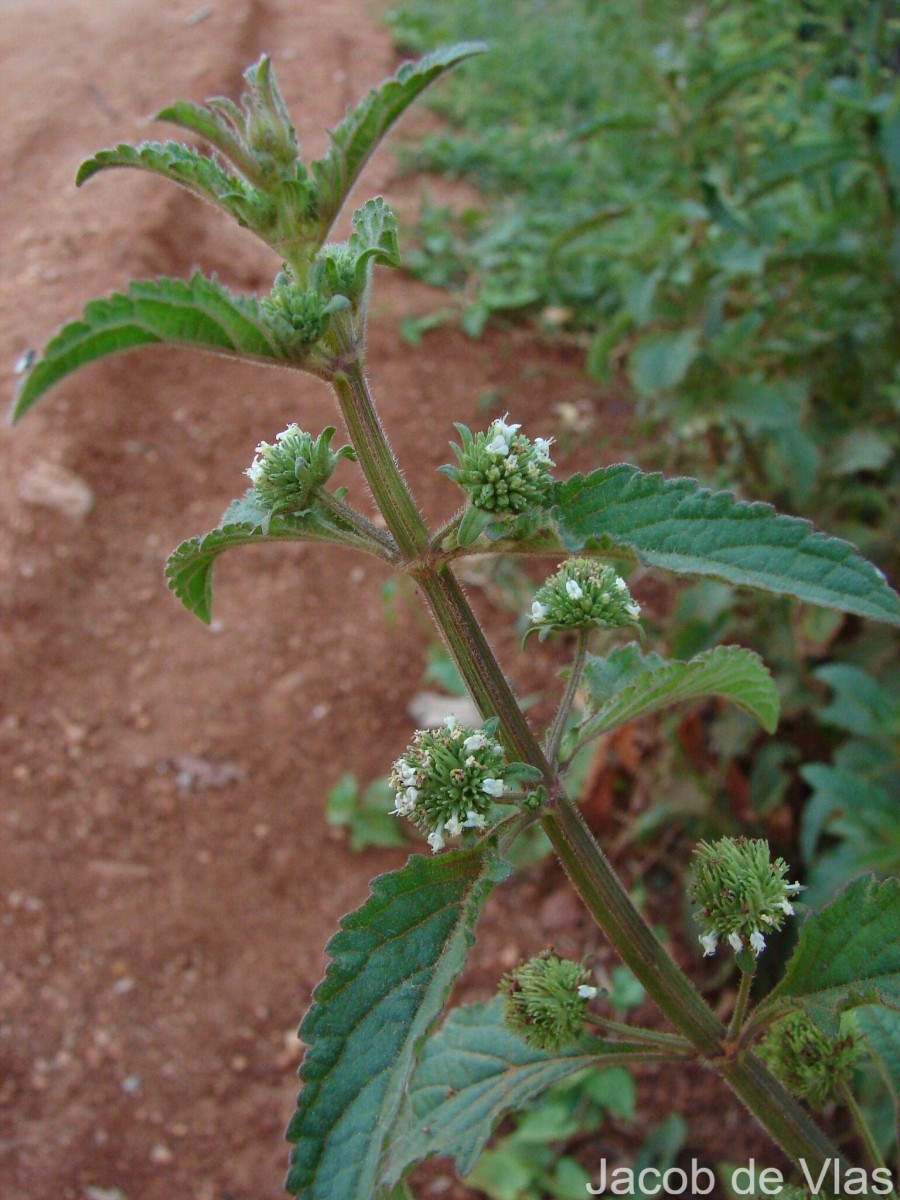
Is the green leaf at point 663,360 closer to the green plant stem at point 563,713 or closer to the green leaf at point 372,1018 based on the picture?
the green plant stem at point 563,713

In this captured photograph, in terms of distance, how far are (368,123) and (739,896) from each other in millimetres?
1064

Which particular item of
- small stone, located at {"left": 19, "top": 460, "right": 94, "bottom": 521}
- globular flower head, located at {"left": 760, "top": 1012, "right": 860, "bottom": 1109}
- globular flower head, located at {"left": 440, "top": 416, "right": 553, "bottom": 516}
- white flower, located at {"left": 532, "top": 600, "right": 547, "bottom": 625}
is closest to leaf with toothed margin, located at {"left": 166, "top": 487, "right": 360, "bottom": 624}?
globular flower head, located at {"left": 440, "top": 416, "right": 553, "bottom": 516}

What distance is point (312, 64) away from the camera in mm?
7863

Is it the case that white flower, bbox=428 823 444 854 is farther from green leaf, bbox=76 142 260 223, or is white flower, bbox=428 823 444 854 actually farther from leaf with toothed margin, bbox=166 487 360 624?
green leaf, bbox=76 142 260 223

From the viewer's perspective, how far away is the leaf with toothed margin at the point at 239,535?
126cm

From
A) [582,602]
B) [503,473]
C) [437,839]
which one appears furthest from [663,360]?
[437,839]

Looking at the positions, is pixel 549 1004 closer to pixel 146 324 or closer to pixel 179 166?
pixel 146 324

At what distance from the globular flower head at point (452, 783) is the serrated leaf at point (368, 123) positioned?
2.22ft

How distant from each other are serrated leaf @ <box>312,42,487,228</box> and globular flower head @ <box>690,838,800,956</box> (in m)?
0.98

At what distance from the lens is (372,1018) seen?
1144 millimetres

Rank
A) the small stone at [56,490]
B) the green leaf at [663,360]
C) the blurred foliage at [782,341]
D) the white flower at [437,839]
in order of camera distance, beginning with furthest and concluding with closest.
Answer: the small stone at [56,490]
the green leaf at [663,360]
the blurred foliage at [782,341]
the white flower at [437,839]

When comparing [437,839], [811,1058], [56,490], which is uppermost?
[56,490]

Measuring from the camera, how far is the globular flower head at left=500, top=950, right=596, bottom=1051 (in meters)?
1.44

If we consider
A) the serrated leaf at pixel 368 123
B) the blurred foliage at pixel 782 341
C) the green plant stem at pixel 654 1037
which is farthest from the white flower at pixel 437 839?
the blurred foliage at pixel 782 341
